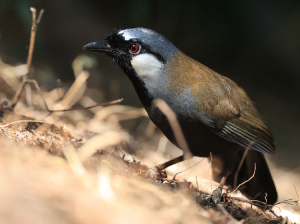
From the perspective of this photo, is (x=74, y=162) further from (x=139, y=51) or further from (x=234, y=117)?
(x=234, y=117)

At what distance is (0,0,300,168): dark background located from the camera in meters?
6.00

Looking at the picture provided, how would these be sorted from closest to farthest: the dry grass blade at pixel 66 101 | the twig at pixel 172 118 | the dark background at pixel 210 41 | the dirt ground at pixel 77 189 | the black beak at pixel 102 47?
the dirt ground at pixel 77 189 → the twig at pixel 172 118 → the dry grass blade at pixel 66 101 → the black beak at pixel 102 47 → the dark background at pixel 210 41

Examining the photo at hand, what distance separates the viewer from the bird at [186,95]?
329 centimetres

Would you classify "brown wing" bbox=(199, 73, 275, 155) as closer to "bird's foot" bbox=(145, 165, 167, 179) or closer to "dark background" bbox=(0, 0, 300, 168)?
"bird's foot" bbox=(145, 165, 167, 179)

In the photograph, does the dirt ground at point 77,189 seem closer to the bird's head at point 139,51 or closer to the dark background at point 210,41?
the bird's head at point 139,51

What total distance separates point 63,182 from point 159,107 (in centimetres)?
152

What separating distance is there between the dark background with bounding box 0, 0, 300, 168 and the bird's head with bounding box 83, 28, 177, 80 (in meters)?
2.51

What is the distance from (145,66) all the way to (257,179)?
7.72 feet

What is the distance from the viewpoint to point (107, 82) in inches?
247

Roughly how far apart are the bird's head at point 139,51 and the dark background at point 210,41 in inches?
98.9

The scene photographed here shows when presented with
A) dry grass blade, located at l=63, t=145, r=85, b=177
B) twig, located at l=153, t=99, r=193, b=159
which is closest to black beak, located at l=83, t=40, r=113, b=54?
twig, located at l=153, t=99, r=193, b=159

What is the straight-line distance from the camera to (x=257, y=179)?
4.32 meters

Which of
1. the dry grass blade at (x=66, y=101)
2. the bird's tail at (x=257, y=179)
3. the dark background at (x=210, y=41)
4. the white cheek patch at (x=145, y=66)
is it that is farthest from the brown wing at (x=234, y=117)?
the dark background at (x=210, y=41)

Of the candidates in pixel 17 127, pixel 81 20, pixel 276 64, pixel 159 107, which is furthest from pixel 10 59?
pixel 276 64
